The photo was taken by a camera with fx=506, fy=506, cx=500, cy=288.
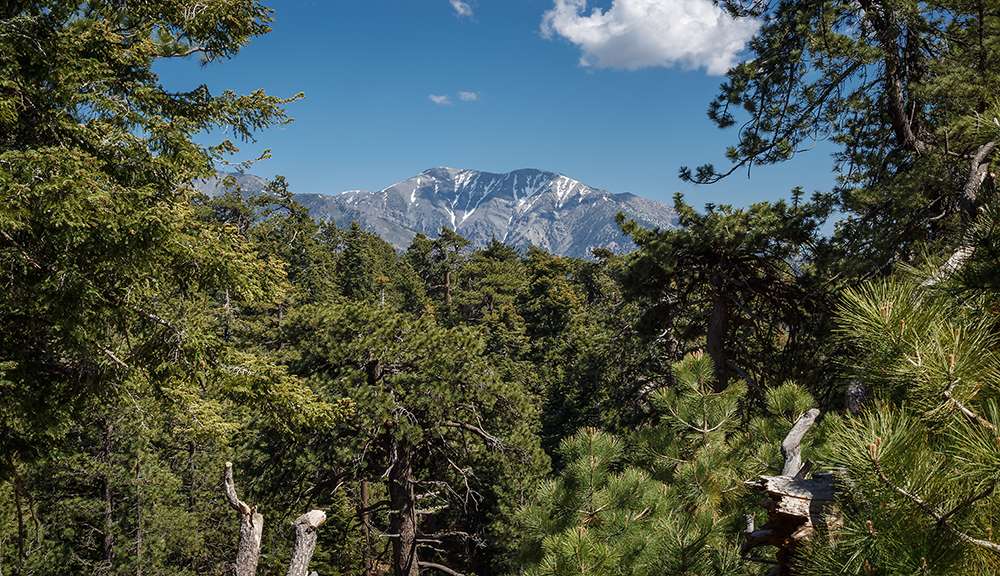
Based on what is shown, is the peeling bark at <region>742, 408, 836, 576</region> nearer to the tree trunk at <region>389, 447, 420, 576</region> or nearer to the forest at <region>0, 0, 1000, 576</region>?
the forest at <region>0, 0, 1000, 576</region>

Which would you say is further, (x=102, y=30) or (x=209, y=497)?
(x=209, y=497)

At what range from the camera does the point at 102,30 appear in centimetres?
496

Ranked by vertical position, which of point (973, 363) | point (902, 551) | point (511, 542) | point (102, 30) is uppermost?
point (102, 30)

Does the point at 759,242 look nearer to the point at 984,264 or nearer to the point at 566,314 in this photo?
the point at 984,264

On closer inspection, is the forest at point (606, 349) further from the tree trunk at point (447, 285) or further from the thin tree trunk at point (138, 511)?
the tree trunk at point (447, 285)

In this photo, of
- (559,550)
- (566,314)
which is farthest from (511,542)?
(566,314)

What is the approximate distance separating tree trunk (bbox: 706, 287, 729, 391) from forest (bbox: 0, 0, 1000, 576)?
0.19 feet

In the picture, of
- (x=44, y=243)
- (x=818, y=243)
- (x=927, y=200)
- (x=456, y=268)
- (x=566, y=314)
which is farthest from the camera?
(x=456, y=268)

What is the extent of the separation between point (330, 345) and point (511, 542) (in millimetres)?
7492

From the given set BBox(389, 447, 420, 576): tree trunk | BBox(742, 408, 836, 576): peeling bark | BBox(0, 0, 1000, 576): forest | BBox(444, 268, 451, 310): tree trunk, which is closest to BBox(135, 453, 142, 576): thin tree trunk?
BBox(0, 0, 1000, 576): forest

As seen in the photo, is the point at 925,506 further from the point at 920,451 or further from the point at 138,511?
the point at 138,511

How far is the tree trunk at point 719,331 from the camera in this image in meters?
7.93

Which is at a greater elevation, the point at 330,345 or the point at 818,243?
the point at 818,243

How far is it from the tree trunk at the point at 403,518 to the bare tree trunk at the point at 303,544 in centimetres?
552
